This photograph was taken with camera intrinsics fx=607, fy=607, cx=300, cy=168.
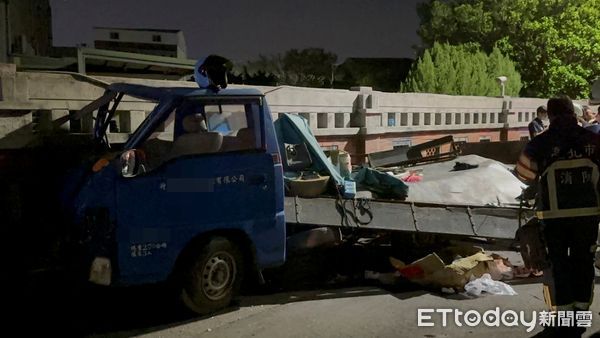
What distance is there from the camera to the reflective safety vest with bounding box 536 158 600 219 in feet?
14.6

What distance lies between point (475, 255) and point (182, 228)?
3.09m

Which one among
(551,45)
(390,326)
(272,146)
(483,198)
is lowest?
(390,326)

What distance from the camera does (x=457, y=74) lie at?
74.6ft

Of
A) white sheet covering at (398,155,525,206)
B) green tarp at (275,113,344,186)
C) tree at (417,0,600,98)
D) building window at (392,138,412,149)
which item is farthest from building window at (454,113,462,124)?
tree at (417,0,600,98)

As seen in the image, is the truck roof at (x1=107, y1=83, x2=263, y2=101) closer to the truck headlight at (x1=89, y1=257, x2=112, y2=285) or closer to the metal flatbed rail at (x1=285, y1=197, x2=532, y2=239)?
the truck headlight at (x1=89, y1=257, x2=112, y2=285)

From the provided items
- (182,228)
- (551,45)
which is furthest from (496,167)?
(551,45)

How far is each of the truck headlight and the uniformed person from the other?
3278mm

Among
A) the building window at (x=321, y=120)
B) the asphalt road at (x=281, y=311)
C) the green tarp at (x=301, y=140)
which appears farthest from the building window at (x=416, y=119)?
the asphalt road at (x=281, y=311)

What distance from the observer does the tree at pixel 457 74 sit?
21859 millimetres

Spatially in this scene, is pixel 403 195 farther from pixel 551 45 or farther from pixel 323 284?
pixel 551 45

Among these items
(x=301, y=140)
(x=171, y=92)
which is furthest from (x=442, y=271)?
(x=171, y=92)

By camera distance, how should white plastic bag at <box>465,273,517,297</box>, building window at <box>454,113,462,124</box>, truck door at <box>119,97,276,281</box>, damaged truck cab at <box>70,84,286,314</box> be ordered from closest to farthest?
damaged truck cab at <box>70,84,286,314</box>, truck door at <box>119,97,276,281</box>, white plastic bag at <box>465,273,517,297</box>, building window at <box>454,113,462,124</box>

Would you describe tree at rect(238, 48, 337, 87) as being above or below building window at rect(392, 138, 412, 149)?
above

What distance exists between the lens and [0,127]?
18.0 ft
